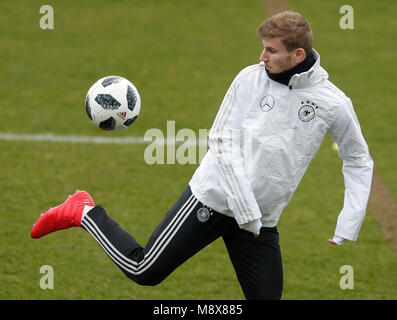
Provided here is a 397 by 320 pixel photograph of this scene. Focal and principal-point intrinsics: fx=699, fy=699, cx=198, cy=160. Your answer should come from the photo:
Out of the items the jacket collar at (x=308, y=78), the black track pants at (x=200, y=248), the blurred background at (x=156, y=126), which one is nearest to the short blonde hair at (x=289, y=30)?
the jacket collar at (x=308, y=78)

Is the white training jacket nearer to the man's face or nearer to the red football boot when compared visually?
the man's face

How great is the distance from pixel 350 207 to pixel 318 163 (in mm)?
4085

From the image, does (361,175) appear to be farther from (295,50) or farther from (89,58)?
(89,58)

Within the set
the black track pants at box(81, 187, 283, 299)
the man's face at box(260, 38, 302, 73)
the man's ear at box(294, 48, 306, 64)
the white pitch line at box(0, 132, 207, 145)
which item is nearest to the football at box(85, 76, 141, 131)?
the black track pants at box(81, 187, 283, 299)

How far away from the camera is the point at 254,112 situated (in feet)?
14.4

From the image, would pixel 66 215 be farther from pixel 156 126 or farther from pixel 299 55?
pixel 156 126

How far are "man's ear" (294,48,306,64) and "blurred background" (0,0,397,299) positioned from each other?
8.01 ft

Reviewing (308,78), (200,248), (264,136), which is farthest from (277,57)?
(200,248)

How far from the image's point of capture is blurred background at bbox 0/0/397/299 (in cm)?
627

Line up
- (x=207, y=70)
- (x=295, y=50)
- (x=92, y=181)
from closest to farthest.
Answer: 1. (x=295, y=50)
2. (x=92, y=181)
3. (x=207, y=70)

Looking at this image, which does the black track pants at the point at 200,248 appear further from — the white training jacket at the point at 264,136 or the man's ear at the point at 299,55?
the man's ear at the point at 299,55

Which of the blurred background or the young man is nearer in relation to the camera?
the young man

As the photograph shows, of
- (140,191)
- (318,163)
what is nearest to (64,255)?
(140,191)

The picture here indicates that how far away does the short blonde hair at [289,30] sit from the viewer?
426 cm
